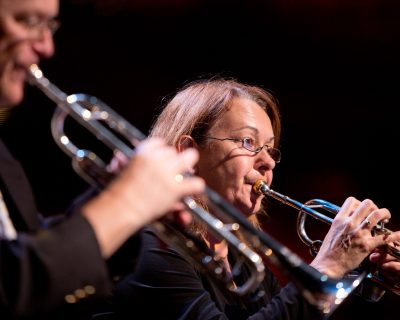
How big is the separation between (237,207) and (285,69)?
7.97ft

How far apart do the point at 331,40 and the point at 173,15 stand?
4.58ft

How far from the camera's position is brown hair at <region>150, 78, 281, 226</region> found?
2680 millimetres

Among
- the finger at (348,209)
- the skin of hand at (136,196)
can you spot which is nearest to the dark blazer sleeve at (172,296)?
the finger at (348,209)

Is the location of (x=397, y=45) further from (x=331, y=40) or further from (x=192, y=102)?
(x=192, y=102)

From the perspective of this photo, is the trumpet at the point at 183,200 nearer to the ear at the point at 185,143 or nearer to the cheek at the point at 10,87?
the cheek at the point at 10,87

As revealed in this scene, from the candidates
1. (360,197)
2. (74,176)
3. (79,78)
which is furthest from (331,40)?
(74,176)

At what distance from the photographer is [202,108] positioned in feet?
8.87

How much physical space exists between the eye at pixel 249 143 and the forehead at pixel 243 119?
2.1 inches

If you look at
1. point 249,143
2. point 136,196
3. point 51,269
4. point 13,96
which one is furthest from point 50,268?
point 249,143

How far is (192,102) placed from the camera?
109 inches

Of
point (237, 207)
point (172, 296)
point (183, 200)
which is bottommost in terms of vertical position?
point (172, 296)

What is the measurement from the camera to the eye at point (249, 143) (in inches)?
103

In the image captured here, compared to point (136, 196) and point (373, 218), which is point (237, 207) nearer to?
point (373, 218)

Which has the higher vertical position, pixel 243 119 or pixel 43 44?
pixel 43 44
